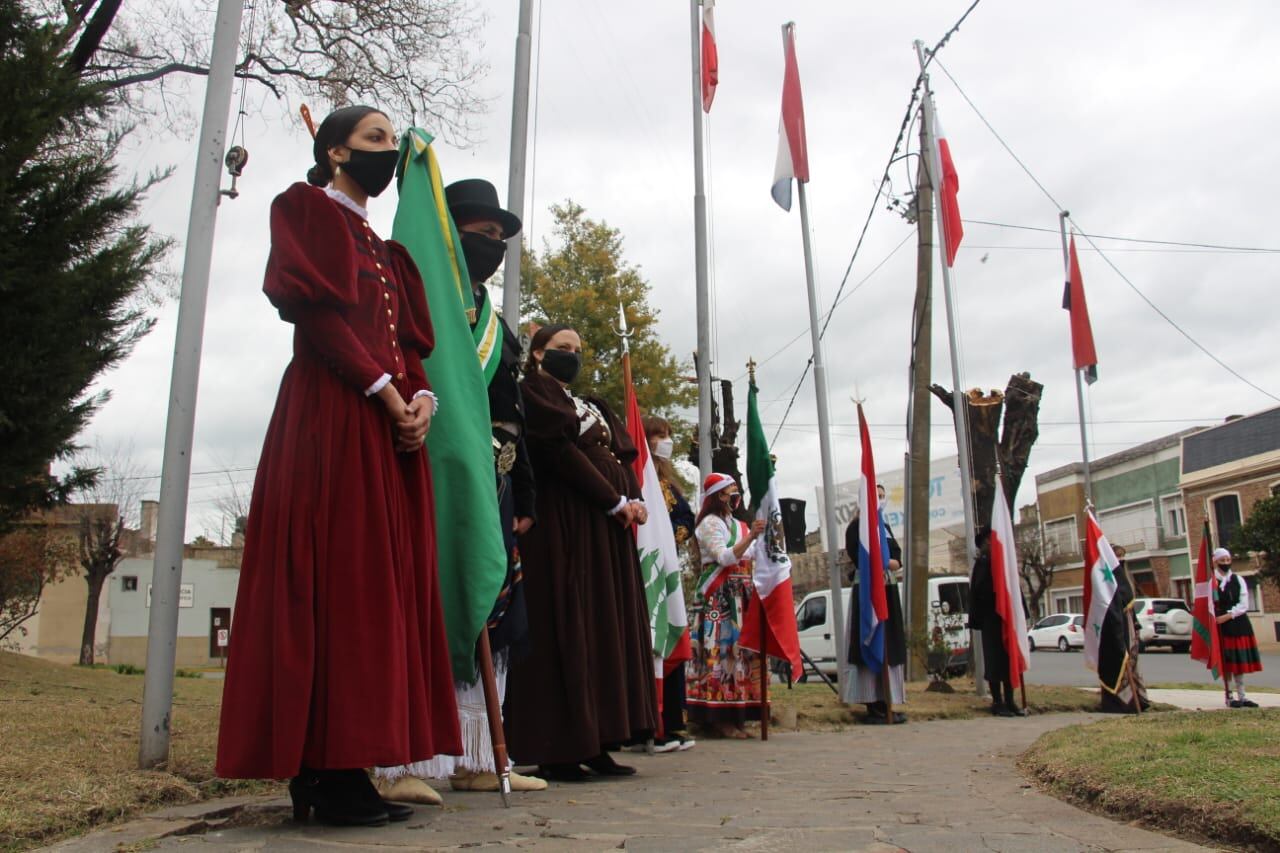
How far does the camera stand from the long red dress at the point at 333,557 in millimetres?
2873

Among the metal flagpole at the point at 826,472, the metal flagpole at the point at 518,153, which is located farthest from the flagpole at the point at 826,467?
the metal flagpole at the point at 518,153

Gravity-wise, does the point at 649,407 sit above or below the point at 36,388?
above

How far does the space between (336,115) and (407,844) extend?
2279 mm

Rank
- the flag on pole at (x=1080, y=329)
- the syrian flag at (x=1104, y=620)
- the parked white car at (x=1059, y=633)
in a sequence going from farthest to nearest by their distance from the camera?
the parked white car at (x=1059, y=633) → the flag on pole at (x=1080, y=329) → the syrian flag at (x=1104, y=620)

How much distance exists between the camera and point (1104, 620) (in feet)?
32.3

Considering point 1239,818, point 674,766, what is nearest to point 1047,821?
point 1239,818

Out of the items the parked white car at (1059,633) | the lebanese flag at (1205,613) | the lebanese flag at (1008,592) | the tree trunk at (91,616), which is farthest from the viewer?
the parked white car at (1059,633)

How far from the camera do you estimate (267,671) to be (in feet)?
9.52

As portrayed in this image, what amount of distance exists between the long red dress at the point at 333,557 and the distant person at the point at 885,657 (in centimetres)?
602

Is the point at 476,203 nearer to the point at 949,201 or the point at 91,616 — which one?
the point at 949,201

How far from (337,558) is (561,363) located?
2061mm

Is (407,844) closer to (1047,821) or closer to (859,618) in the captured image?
(1047,821)

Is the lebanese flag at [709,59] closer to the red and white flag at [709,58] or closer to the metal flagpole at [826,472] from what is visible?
the red and white flag at [709,58]

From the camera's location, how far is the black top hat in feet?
14.3
